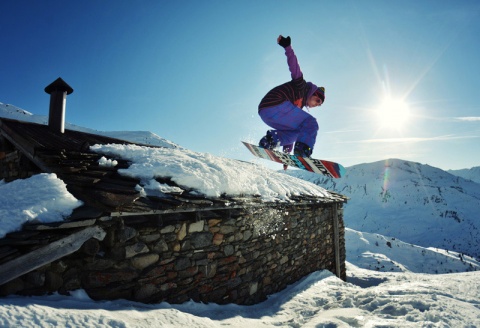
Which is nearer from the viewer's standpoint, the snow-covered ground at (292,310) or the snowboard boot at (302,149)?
the snow-covered ground at (292,310)

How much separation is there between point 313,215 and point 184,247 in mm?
4596

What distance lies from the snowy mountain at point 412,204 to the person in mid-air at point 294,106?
1117 inches

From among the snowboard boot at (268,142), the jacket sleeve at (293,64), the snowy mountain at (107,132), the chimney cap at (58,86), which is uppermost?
the snowy mountain at (107,132)

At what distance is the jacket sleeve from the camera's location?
612cm

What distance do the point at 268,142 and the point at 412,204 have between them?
132ft

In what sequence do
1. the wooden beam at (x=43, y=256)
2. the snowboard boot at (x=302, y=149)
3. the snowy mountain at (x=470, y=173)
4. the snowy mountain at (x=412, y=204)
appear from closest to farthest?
the wooden beam at (x=43, y=256) → the snowboard boot at (x=302, y=149) → the snowy mountain at (x=412, y=204) → the snowy mountain at (x=470, y=173)

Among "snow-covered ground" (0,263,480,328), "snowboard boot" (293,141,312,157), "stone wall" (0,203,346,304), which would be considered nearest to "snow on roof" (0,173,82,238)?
"stone wall" (0,203,346,304)

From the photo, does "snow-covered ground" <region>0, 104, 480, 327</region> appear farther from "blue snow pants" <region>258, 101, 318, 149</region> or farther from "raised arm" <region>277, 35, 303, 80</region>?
"raised arm" <region>277, 35, 303, 80</region>

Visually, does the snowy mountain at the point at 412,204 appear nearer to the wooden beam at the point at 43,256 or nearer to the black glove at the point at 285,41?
the black glove at the point at 285,41

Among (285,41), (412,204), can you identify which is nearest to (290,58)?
(285,41)

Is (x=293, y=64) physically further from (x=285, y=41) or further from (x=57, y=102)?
(x=57, y=102)

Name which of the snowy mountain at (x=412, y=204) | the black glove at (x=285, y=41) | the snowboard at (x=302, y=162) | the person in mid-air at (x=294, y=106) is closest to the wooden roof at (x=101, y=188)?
the person in mid-air at (x=294, y=106)

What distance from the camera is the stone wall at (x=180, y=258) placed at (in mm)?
2506

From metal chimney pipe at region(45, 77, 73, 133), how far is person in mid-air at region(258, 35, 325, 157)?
476 centimetres
